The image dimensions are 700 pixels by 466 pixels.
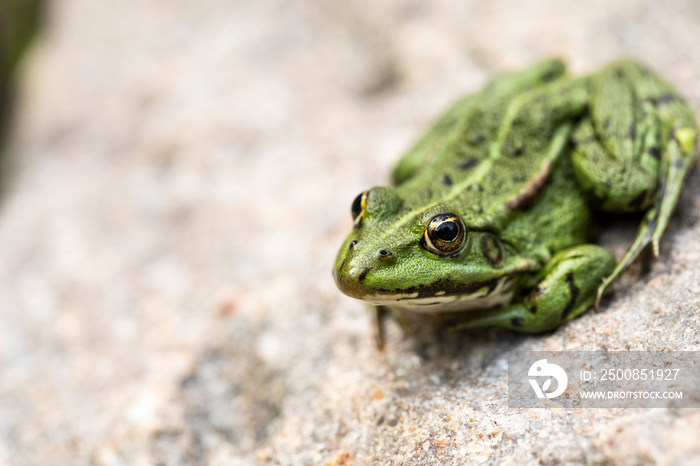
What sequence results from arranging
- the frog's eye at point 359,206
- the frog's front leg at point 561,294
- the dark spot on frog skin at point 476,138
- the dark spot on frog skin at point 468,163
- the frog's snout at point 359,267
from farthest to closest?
the dark spot on frog skin at point 476,138 → the dark spot on frog skin at point 468,163 → the frog's eye at point 359,206 → the frog's front leg at point 561,294 → the frog's snout at point 359,267

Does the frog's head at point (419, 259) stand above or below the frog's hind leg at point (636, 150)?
below

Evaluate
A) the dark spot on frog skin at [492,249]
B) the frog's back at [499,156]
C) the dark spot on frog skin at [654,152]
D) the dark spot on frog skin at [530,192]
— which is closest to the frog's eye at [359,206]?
the frog's back at [499,156]

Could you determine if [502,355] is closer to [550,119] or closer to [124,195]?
[550,119]

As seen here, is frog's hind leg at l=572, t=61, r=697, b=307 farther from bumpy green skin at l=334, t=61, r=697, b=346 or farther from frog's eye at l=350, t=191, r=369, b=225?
frog's eye at l=350, t=191, r=369, b=225

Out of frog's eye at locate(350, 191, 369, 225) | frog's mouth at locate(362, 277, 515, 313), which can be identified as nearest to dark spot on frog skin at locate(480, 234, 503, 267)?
frog's mouth at locate(362, 277, 515, 313)

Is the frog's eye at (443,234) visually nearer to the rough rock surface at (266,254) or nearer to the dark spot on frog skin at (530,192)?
the dark spot on frog skin at (530,192)

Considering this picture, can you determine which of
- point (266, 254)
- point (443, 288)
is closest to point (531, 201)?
point (443, 288)

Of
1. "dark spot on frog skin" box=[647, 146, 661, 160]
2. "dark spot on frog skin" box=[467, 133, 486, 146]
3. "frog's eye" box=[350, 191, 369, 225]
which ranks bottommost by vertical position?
"frog's eye" box=[350, 191, 369, 225]

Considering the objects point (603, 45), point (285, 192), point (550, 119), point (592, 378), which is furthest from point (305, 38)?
point (592, 378)
